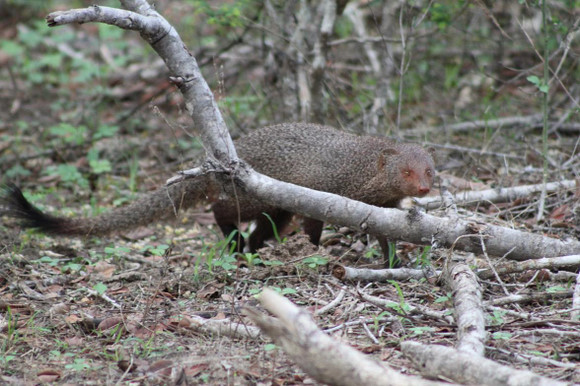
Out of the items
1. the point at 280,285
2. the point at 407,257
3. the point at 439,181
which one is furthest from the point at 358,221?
the point at 439,181

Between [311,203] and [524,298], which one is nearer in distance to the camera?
[524,298]

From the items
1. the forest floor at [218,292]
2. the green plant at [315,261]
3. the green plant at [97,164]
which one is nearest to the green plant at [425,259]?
the forest floor at [218,292]

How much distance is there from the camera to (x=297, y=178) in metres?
4.95

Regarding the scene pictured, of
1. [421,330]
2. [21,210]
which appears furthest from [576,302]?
[21,210]

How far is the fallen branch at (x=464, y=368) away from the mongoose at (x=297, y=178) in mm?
1890

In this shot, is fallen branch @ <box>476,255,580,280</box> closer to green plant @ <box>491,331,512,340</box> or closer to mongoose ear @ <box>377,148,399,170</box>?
green plant @ <box>491,331,512,340</box>

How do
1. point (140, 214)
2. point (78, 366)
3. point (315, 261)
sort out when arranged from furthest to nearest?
1. point (140, 214)
2. point (315, 261)
3. point (78, 366)

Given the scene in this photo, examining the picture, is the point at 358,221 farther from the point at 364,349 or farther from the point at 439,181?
the point at 439,181

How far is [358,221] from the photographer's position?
397 cm

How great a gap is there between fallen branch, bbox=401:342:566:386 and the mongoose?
1.89 meters

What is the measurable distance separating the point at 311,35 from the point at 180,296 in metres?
3.37

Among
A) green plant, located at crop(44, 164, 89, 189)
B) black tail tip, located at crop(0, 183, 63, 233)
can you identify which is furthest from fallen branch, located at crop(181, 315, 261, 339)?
green plant, located at crop(44, 164, 89, 189)

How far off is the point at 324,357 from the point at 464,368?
0.61 m

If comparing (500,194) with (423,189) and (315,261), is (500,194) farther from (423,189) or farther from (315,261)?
(315,261)
